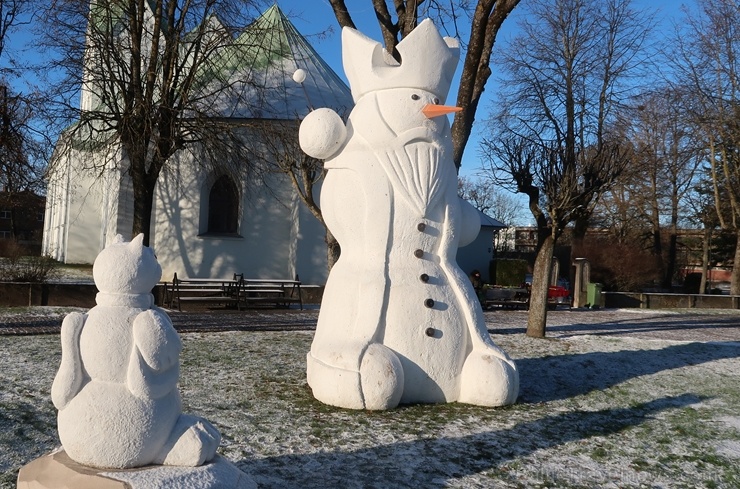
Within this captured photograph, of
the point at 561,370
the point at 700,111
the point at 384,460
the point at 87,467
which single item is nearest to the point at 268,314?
the point at 561,370

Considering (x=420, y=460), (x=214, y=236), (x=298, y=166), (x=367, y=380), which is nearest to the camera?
(x=420, y=460)

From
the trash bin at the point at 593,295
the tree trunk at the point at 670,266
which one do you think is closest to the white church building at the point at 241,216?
the trash bin at the point at 593,295

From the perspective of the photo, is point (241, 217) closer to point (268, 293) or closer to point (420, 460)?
point (268, 293)

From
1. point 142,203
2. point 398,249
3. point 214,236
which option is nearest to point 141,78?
point 142,203

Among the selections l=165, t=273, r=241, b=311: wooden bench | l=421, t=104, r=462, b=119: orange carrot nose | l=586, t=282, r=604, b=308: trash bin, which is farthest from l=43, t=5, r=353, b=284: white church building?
l=421, t=104, r=462, b=119: orange carrot nose

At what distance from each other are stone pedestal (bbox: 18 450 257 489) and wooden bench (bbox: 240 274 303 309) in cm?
1310

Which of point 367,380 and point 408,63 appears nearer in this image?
point 367,380

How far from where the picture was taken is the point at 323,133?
7.21 meters

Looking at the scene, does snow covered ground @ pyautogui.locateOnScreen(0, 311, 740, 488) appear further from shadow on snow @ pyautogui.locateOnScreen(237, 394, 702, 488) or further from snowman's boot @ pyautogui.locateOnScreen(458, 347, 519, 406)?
snowman's boot @ pyautogui.locateOnScreen(458, 347, 519, 406)

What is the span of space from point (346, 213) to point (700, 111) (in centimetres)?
2232

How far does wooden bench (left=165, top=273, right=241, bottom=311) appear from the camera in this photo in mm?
16375

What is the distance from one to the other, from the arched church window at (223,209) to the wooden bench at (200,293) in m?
5.55

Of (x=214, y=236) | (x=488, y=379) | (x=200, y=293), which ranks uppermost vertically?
(x=214, y=236)

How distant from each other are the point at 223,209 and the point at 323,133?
16.1 meters
